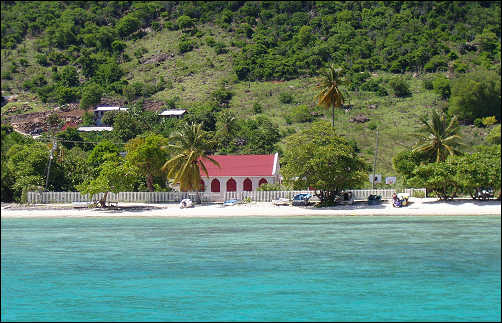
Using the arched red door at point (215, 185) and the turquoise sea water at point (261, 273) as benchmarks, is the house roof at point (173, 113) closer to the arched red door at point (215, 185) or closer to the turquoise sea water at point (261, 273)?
the arched red door at point (215, 185)

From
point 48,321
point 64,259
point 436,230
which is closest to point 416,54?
point 436,230

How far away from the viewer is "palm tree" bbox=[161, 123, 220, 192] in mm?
66688

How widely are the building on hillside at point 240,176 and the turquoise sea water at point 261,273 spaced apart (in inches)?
907

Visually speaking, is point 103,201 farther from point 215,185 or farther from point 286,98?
point 286,98

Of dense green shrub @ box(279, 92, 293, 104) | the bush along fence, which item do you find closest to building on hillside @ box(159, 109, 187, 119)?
dense green shrub @ box(279, 92, 293, 104)

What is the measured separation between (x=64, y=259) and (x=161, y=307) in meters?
13.4

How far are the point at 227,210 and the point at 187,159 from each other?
27.8ft

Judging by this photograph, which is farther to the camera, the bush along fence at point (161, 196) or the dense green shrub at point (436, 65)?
the dense green shrub at point (436, 65)

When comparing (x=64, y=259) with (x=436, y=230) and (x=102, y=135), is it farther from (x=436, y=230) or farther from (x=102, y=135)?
(x=102, y=135)

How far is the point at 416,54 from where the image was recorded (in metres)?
152

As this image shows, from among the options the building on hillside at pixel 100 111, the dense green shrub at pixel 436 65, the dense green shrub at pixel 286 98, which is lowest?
the building on hillside at pixel 100 111

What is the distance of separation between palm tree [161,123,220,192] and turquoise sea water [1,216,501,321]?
1572 cm

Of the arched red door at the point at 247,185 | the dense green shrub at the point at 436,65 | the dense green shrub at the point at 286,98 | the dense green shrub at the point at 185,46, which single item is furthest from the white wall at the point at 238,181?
the dense green shrub at the point at 185,46

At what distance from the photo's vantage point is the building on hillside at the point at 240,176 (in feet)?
243
